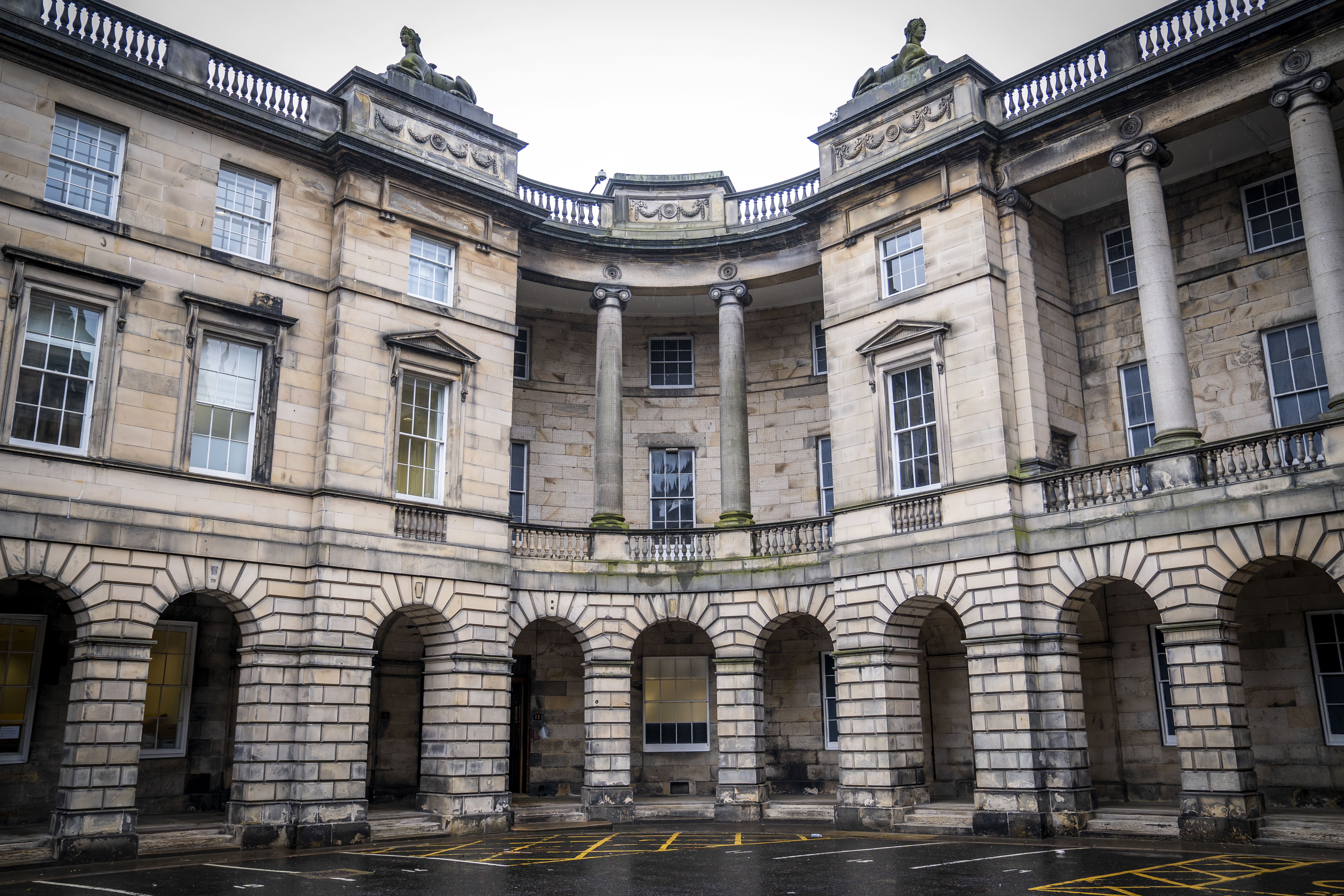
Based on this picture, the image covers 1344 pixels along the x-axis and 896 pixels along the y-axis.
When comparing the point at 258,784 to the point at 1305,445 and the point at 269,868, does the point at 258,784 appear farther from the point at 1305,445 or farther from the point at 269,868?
the point at 1305,445

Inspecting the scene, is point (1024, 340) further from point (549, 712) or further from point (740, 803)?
point (549, 712)

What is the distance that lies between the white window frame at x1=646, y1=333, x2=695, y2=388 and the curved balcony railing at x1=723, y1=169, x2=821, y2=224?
3.31 m

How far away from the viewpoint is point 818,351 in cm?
2455

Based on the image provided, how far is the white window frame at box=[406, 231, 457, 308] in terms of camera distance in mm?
19484

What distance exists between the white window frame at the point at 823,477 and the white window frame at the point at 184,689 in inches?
523

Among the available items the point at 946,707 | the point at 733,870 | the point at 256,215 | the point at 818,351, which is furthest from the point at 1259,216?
the point at 256,215

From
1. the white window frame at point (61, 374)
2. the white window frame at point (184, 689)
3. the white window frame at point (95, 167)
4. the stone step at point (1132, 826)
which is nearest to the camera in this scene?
the white window frame at point (61, 374)

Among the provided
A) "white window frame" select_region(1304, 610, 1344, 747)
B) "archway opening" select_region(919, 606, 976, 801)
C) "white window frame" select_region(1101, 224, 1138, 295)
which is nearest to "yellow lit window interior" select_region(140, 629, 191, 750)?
"archway opening" select_region(919, 606, 976, 801)

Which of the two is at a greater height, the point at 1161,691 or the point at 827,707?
the point at 1161,691

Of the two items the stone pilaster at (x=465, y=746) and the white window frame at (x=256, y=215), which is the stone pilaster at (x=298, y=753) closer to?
the stone pilaster at (x=465, y=746)

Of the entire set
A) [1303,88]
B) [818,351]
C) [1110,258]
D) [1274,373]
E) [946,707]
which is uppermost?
[1303,88]

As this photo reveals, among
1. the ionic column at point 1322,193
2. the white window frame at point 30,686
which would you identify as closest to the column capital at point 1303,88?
the ionic column at point 1322,193

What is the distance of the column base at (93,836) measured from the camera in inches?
546

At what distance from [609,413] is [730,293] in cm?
387
